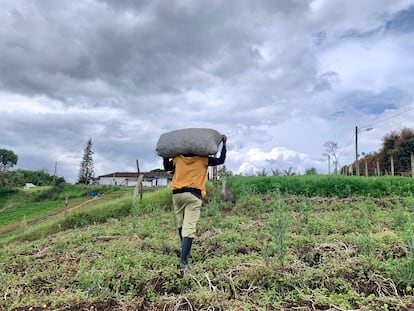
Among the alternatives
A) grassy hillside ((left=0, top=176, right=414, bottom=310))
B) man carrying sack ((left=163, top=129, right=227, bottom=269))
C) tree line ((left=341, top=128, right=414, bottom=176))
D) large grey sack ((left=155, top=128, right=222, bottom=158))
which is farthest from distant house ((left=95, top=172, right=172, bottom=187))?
man carrying sack ((left=163, top=129, right=227, bottom=269))

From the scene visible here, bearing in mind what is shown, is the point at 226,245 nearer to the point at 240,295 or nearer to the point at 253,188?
the point at 240,295

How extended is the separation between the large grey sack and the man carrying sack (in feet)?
0.26

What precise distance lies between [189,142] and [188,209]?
776 millimetres

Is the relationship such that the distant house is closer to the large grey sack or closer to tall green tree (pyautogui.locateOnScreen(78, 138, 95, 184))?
tall green tree (pyautogui.locateOnScreen(78, 138, 95, 184))

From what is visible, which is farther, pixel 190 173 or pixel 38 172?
pixel 38 172

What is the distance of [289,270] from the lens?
10.4 feet

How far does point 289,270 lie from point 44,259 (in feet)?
11.4

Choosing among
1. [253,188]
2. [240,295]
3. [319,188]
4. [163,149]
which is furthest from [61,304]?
[319,188]

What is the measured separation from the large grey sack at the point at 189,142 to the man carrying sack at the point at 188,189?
0.26ft

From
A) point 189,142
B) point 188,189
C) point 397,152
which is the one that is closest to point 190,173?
point 188,189

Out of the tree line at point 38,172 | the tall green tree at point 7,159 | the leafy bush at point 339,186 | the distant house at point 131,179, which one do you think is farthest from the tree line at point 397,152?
the tall green tree at point 7,159

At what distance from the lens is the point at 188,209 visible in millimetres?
3842

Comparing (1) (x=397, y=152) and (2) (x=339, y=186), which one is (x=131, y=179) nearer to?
(1) (x=397, y=152)

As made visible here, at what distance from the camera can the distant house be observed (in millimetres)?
32438
